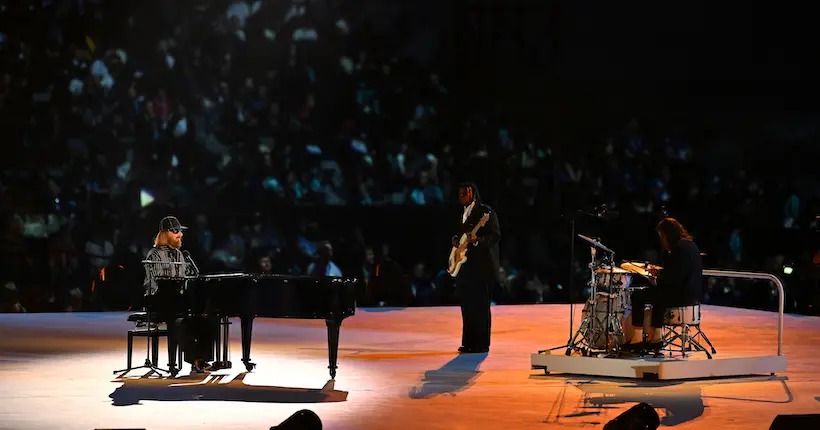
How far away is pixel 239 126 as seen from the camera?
14.2 metres

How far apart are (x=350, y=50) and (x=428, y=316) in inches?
159

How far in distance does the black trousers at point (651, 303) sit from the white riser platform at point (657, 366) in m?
0.25

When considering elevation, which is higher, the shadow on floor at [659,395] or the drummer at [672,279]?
the drummer at [672,279]

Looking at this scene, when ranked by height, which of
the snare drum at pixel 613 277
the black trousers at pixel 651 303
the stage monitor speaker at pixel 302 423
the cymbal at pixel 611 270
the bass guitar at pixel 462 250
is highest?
the bass guitar at pixel 462 250

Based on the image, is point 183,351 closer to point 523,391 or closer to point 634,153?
point 523,391

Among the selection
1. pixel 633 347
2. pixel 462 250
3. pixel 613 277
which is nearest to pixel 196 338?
pixel 462 250

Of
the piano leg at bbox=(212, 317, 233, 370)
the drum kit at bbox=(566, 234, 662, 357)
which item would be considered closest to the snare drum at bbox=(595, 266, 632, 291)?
the drum kit at bbox=(566, 234, 662, 357)

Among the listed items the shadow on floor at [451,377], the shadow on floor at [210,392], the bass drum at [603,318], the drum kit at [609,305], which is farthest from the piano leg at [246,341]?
the bass drum at [603,318]

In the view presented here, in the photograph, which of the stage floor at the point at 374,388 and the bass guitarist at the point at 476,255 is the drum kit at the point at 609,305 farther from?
the bass guitarist at the point at 476,255

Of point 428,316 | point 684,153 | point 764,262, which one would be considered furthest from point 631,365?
point 684,153

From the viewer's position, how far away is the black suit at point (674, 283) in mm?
7609

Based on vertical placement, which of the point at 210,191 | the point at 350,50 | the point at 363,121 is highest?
the point at 350,50

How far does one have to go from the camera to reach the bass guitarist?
888cm

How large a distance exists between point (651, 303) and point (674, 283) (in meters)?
0.20
